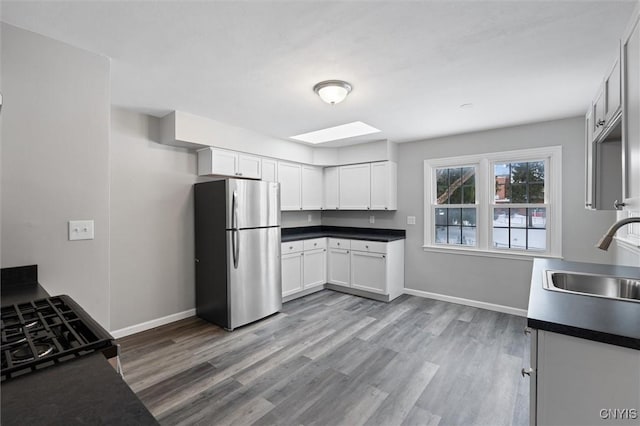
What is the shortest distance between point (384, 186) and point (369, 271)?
4.29 ft

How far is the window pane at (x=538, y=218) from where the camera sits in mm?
3629

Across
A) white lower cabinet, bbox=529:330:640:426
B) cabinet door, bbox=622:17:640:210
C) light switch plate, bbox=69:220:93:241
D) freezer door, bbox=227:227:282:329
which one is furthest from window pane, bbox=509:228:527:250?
light switch plate, bbox=69:220:93:241

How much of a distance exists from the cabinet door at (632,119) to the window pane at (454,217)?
300 cm

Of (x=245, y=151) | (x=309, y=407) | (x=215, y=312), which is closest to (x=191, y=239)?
(x=215, y=312)

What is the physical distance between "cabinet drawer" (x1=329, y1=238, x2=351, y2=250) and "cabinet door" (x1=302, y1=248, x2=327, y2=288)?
0.17 meters

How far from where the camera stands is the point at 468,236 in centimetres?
418

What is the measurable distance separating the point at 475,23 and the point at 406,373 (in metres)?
2.51

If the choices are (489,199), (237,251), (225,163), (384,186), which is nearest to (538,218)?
(489,199)

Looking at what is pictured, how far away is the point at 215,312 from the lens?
136 inches

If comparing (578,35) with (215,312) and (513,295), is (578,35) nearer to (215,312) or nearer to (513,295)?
(513,295)

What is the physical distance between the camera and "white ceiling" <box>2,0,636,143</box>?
5.33ft

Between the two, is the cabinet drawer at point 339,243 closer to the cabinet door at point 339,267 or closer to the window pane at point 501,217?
the cabinet door at point 339,267

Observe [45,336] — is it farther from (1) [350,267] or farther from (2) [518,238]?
(2) [518,238]

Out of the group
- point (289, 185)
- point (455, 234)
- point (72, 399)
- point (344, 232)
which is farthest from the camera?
point (344, 232)
